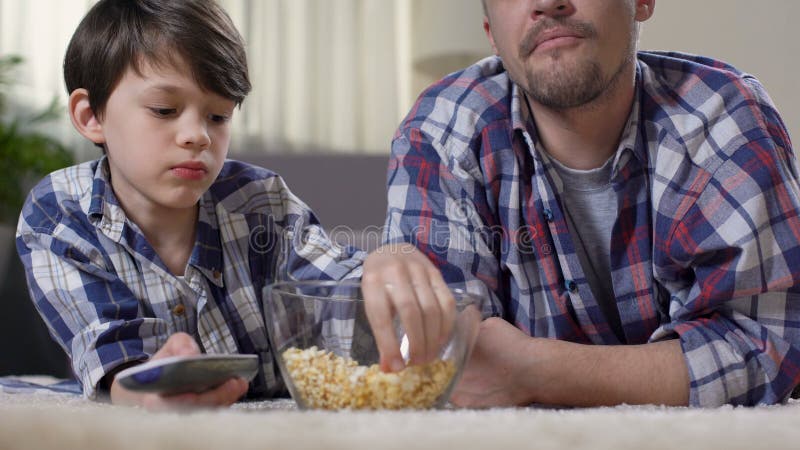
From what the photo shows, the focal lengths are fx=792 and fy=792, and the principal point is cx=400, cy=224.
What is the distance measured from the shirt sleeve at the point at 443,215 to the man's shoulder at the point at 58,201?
1.41 ft

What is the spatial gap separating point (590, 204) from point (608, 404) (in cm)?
34

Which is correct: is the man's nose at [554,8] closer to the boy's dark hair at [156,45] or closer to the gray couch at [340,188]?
the boy's dark hair at [156,45]

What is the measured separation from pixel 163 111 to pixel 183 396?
1.94 ft

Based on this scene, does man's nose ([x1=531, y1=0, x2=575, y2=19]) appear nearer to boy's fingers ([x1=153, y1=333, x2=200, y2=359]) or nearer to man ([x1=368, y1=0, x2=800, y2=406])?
man ([x1=368, y1=0, x2=800, y2=406])

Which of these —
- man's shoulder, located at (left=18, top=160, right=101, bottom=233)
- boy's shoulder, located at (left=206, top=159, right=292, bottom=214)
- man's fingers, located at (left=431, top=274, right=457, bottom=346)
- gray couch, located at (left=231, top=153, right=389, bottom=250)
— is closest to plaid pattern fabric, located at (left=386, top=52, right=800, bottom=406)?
boy's shoulder, located at (left=206, top=159, right=292, bottom=214)

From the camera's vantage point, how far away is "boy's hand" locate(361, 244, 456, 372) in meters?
0.64

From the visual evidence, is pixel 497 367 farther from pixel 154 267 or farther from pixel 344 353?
pixel 154 267

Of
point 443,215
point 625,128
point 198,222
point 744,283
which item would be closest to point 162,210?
point 198,222

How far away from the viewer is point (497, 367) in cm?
87

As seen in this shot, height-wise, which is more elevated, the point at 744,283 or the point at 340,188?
the point at 744,283

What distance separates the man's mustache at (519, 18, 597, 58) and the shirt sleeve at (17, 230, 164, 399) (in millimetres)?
611

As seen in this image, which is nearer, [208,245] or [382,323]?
[382,323]

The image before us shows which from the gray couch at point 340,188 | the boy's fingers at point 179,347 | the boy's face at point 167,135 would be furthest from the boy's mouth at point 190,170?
the gray couch at point 340,188

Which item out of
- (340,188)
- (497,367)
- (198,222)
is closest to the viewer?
(497,367)
